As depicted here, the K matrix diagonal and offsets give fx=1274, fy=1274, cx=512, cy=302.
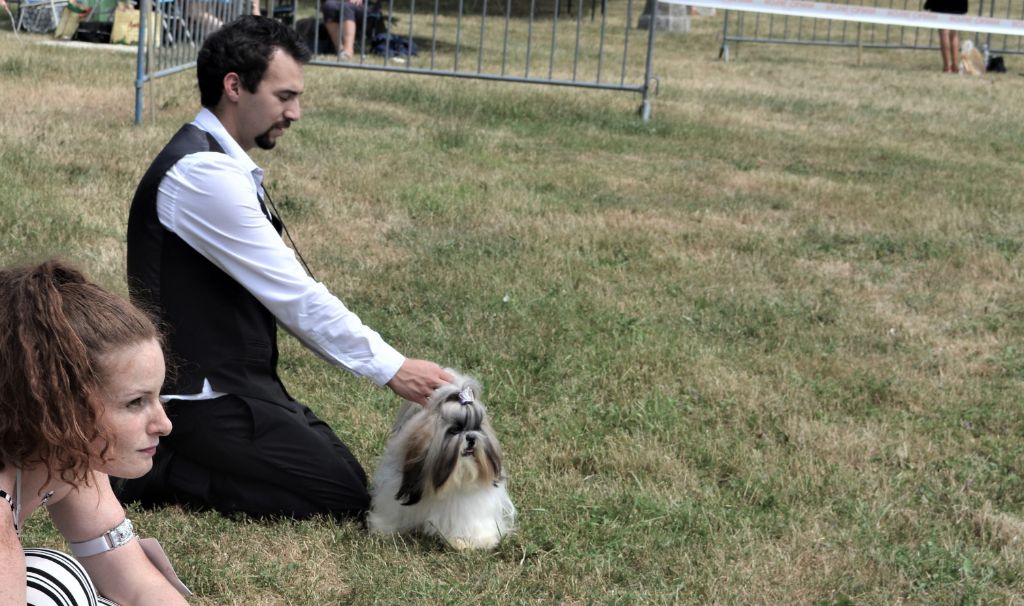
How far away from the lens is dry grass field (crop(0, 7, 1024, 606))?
162 inches

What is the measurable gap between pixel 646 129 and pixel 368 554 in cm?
832

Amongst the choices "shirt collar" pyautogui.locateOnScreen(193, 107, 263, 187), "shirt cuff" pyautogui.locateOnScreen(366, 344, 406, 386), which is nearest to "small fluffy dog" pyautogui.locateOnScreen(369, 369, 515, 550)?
"shirt cuff" pyautogui.locateOnScreen(366, 344, 406, 386)

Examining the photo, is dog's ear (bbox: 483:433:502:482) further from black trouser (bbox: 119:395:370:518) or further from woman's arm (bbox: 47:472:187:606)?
woman's arm (bbox: 47:472:187:606)

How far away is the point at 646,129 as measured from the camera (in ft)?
39.0

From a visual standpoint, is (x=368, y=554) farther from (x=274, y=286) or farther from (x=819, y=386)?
(x=819, y=386)

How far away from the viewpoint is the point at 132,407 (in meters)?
2.66

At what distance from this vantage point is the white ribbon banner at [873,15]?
1473 cm

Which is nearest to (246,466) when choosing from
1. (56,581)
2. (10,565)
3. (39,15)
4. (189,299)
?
(189,299)

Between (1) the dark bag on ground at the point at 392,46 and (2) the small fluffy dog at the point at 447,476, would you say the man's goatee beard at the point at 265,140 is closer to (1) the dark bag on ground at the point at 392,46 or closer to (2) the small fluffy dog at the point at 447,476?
(2) the small fluffy dog at the point at 447,476

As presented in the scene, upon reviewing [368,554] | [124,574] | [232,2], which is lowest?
[368,554]

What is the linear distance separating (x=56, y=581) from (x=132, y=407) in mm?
427

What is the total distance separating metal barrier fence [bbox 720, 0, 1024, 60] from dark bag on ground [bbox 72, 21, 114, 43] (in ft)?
28.5

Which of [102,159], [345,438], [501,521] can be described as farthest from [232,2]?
[501,521]

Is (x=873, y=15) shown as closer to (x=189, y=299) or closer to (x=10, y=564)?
(x=189, y=299)
